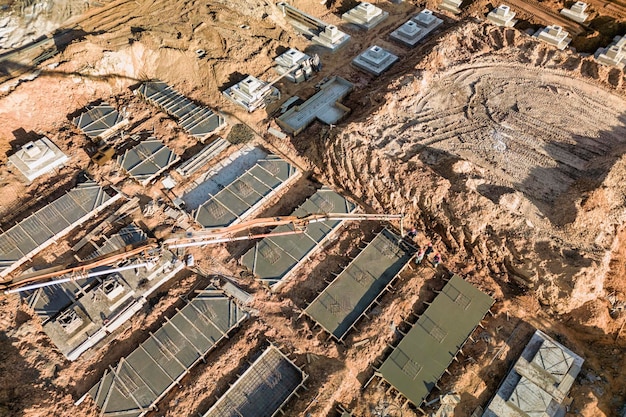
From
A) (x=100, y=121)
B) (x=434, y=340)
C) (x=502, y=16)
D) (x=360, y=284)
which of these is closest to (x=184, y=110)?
(x=100, y=121)

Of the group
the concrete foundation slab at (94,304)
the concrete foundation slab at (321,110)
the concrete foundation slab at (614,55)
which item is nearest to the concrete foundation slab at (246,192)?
the concrete foundation slab at (321,110)

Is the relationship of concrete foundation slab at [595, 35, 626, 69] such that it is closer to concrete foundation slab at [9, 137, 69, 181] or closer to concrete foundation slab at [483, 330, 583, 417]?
concrete foundation slab at [483, 330, 583, 417]

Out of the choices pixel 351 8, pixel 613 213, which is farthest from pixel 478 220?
pixel 351 8

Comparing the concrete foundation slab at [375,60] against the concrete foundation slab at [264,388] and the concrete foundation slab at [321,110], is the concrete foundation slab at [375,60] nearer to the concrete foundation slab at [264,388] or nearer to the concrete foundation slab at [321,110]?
the concrete foundation slab at [321,110]

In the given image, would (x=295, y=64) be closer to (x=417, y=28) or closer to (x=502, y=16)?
(x=417, y=28)

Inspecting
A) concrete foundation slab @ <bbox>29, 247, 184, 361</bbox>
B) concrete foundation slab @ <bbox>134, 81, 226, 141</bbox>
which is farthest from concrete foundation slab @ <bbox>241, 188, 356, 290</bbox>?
concrete foundation slab @ <bbox>134, 81, 226, 141</bbox>

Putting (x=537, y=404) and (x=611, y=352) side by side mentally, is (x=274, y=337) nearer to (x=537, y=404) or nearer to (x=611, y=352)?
(x=537, y=404)

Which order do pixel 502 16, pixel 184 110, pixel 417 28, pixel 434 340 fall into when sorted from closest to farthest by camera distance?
pixel 434 340 → pixel 184 110 → pixel 417 28 → pixel 502 16
